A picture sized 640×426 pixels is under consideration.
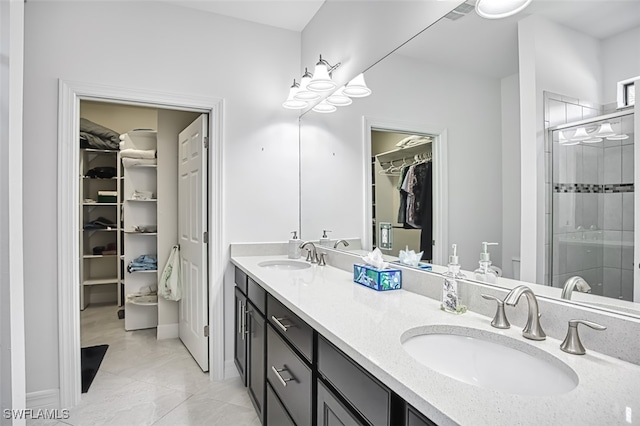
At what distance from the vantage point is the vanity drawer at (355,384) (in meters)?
0.82

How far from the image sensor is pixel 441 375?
2.53 feet

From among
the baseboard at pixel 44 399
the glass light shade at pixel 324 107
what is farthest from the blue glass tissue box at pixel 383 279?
the baseboard at pixel 44 399

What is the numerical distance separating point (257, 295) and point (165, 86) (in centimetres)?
157

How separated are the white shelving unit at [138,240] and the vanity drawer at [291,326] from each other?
2.28 meters

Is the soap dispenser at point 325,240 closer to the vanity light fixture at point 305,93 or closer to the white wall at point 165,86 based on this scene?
the white wall at point 165,86

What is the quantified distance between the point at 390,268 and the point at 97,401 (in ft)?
6.60

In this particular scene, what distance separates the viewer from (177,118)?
3391mm

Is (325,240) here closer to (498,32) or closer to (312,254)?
(312,254)

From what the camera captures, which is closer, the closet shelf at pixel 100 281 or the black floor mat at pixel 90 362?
the black floor mat at pixel 90 362

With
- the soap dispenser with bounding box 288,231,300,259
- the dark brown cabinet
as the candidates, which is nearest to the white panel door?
the dark brown cabinet

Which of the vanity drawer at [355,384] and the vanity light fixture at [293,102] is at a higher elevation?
the vanity light fixture at [293,102]

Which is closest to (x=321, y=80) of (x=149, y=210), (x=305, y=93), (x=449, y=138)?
(x=305, y=93)

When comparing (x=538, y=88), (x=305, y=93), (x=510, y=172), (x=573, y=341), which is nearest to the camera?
(x=573, y=341)

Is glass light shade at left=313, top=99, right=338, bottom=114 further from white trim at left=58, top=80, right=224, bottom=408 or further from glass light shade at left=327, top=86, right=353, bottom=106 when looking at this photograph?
white trim at left=58, top=80, right=224, bottom=408
